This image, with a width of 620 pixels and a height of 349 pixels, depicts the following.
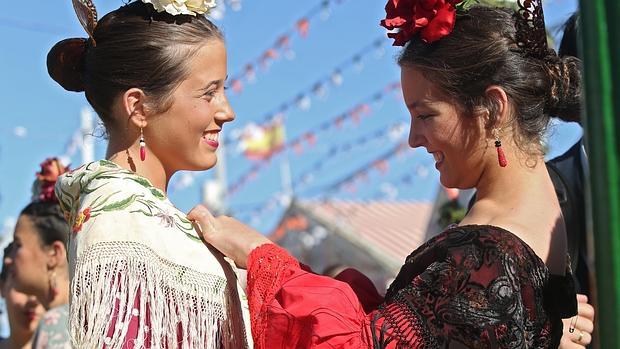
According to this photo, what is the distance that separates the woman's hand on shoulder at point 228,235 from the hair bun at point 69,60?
0.52m

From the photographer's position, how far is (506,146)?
96.2 inches

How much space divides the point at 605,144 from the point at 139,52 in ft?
4.78

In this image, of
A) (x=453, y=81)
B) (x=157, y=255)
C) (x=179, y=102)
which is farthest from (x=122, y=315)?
(x=453, y=81)

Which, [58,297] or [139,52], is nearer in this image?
[139,52]

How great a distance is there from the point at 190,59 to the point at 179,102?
114 mm

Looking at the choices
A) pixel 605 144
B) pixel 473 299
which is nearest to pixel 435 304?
pixel 473 299

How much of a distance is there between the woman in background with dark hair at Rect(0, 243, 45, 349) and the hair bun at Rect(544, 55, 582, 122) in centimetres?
261

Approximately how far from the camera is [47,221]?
439 cm

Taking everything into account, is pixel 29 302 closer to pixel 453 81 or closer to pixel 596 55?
pixel 453 81

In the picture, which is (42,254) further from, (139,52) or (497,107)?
(497,107)

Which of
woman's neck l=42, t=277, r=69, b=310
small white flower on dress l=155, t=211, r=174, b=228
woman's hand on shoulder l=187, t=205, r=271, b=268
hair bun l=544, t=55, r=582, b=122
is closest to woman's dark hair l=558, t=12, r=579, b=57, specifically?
hair bun l=544, t=55, r=582, b=122

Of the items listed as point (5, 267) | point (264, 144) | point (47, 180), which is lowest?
point (264, 144)

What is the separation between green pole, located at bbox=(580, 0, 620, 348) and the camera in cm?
131

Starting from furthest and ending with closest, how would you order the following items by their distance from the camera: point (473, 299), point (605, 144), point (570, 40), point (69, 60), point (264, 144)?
point (264, 144) → point (570, 40) → point (69, 60) → point (473, 299) → point (605, 144)
